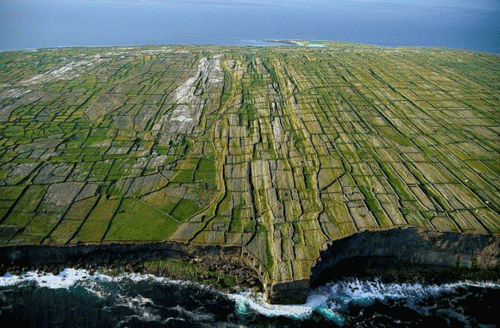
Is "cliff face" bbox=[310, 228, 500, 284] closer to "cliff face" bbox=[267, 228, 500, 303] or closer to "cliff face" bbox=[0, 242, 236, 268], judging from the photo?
"cliff face" bbox=[267, 228, 500, 303]

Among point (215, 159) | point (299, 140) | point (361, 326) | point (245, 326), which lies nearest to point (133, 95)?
point (215, 159)

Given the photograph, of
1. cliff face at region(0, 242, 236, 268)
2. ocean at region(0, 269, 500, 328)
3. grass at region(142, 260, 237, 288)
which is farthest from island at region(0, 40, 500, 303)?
ocean at region(0, 269, 500, 328)

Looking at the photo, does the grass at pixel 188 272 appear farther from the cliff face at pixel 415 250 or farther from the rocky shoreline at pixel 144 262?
the cliff face at pixel 415 250

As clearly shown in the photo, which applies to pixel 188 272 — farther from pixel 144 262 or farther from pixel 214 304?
pixel 144 262

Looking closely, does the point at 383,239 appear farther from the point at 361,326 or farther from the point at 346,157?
the point at 346,157

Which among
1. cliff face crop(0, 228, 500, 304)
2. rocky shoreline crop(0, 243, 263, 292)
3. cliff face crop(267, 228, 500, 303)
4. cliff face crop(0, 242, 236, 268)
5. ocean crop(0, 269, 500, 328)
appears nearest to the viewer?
ocean crop(0, 269, 500, 328)

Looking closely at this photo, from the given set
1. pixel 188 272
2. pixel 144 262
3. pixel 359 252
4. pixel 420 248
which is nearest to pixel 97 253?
pixel 144 262

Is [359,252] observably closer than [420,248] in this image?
No
